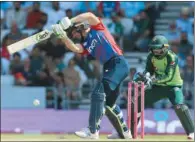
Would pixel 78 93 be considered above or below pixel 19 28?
below

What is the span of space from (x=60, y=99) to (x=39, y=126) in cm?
67

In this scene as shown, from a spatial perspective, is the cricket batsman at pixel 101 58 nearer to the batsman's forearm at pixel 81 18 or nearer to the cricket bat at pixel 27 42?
the batsman's forearm at pixel 81 18

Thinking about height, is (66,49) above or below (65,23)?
below

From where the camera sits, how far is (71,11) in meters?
17.1

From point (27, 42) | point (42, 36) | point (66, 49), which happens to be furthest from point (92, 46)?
point (66, 49)

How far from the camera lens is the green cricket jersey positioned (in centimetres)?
1170

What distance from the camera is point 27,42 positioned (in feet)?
33.8

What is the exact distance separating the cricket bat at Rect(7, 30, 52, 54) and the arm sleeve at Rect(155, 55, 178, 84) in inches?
77.7

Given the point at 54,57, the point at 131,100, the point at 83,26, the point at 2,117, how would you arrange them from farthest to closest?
the point at 54,57 → the point at 2,117 → the point at 131,100 → the point at 83,26

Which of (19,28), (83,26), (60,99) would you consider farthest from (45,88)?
(83,26)

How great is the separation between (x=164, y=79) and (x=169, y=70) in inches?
5.6

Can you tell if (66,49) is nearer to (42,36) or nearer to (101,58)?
(101,58)

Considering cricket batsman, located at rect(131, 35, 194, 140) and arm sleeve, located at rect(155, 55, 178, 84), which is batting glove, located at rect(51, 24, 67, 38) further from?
arm sleeve, located at rect(155, 55, 178, 84)

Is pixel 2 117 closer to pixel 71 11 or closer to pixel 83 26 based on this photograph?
pixel 71 11
